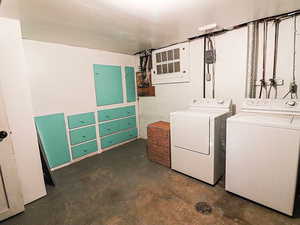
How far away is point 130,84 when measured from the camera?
3.91 meters

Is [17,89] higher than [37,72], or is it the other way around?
[37,72]

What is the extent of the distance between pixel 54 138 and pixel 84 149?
637mm

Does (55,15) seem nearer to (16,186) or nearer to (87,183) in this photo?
(16,186)

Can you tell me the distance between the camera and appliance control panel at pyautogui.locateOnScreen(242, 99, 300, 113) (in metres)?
1.81

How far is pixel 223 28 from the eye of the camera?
2.38 meters

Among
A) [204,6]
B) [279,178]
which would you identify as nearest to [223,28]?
[204,6]

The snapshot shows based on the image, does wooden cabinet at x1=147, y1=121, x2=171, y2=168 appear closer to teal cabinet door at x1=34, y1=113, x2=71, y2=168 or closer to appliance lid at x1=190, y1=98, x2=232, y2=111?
appliance lid at x1=190, y1=98, x2=232, y2=111

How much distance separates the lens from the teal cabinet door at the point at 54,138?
255cm

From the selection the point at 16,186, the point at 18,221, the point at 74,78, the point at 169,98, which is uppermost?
the point at 74,78

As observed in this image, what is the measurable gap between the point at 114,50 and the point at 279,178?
344 cm

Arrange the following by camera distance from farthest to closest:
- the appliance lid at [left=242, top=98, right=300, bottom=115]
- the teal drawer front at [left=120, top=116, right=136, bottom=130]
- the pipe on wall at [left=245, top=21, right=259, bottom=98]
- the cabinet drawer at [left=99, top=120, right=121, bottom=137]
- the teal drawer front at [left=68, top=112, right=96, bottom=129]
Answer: the teal drawer front at [left=120, top=116, right=136, bottom=130] → the cabinet drawer at [left=99, top=120, right=121, bottom=137] → the teal drawer front at [left=68, top=112, right=96, bottom=129] → the pipe on wall at [left=245, top=21, right=259, bottom=98] → the appliance lid at [left=242, top=98, right=300, bottom=115]

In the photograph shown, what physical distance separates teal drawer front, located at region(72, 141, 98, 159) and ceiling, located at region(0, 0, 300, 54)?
196 cm

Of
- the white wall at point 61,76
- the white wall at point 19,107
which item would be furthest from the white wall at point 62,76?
the white wall at point 19,107

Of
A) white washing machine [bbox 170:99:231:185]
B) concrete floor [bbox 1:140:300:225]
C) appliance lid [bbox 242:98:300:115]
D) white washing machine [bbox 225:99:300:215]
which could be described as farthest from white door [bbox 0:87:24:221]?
appliance lid [bbox 242:98:300:115]
